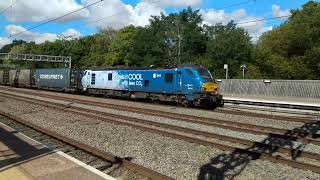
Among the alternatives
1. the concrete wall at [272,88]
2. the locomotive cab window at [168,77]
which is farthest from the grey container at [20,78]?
the locomotive cab window at [168,77]

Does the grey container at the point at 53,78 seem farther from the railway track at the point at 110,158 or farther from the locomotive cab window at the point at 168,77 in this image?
the railway track at the point at 110,158

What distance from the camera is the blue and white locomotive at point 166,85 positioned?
25.3 meters

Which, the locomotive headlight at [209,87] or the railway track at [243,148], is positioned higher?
the locomotive headlight at [209,87]

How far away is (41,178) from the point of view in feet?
28.1

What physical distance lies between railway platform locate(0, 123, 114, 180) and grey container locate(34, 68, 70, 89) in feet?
112

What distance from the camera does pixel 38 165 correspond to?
383 inches

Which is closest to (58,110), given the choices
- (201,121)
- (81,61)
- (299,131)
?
(201,121)

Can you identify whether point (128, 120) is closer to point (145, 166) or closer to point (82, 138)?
point (82, 138)

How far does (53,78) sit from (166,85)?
2540cm

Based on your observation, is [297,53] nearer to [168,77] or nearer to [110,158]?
[168,77]

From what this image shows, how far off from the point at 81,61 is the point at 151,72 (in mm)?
87386

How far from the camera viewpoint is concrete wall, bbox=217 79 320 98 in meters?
33.9

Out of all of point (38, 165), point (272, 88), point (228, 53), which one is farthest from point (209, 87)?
point (228, 53)

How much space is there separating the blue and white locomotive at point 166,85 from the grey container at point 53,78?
1024 cm
